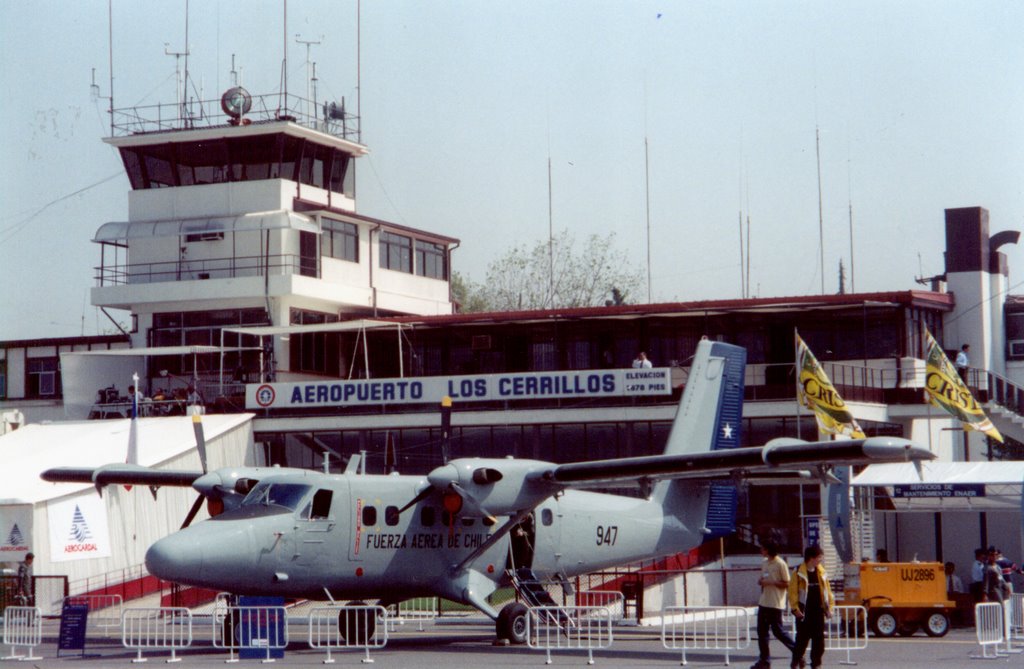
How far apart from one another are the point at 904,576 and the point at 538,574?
23.9 feet

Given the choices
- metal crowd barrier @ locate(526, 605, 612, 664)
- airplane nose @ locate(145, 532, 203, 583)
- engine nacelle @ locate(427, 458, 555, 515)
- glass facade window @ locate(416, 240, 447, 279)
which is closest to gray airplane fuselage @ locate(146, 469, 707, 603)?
airplane nose @ locate(145, 532, 203, 583)

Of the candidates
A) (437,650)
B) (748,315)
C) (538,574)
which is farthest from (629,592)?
(748,315)

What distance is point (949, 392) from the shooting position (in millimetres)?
35469

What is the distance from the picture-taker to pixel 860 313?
1746 inches

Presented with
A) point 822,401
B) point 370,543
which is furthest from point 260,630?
point 822,401

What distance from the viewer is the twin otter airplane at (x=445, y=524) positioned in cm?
2147

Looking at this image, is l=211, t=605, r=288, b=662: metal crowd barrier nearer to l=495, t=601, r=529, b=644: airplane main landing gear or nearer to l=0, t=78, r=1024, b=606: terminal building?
l=495, t=601, r=529, b=644: airplane main landing gear

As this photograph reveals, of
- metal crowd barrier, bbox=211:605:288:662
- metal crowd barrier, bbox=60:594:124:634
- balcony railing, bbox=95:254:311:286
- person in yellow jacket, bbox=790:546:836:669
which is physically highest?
balcony railing, bbox=95:254:311:286

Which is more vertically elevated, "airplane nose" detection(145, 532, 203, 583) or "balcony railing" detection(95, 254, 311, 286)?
"balcony railing" detection(95, 254, 311, 286)

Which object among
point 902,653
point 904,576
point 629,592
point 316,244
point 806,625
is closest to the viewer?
point 806,625

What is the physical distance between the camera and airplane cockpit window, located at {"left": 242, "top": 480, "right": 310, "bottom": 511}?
890 inches

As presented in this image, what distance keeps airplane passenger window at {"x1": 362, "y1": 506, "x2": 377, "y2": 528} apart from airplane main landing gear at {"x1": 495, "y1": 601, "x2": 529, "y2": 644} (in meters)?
2.72

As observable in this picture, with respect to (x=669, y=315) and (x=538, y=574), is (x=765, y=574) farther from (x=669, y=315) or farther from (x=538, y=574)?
(x=669, y=315)

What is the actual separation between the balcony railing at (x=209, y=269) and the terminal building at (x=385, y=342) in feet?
0.21
